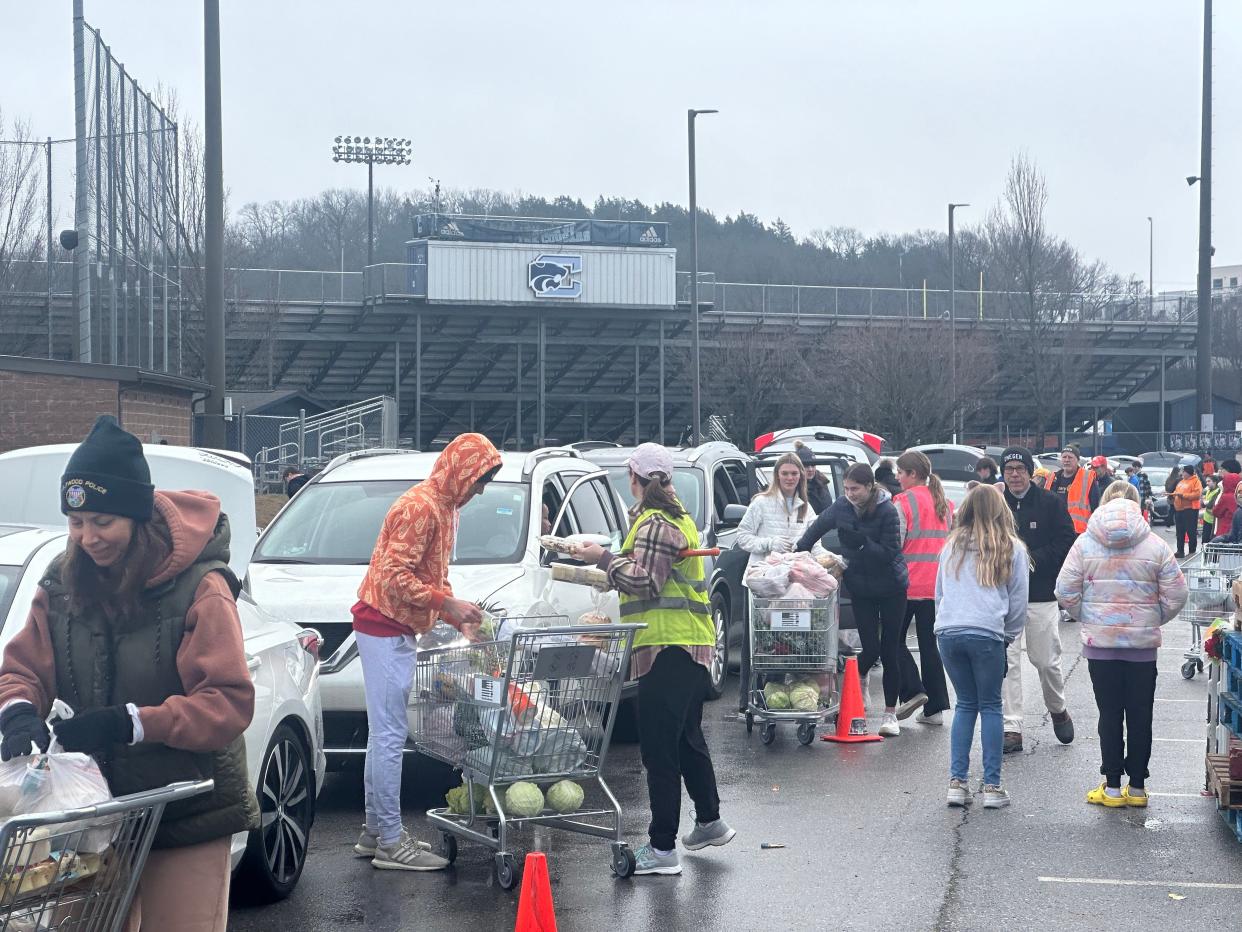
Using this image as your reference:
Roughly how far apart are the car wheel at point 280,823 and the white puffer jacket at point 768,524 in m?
5.57

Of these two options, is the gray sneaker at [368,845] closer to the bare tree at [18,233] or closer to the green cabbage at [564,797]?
the green cabbage at [564,797]

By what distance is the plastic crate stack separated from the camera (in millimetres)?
7820

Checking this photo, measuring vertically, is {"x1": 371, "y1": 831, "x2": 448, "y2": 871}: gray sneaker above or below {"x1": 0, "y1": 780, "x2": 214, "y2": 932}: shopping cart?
below

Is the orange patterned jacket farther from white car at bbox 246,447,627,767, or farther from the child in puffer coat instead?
the child in puffer coat

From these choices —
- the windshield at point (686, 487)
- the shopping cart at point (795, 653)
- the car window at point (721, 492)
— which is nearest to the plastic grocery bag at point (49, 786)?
the shopping cart at point (795, 653)

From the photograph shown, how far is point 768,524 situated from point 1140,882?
539 centimetres

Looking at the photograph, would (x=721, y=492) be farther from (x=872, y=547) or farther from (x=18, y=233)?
(x=18, y=233)

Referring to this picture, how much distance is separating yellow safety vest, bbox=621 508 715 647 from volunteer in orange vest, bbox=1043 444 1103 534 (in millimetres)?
12695

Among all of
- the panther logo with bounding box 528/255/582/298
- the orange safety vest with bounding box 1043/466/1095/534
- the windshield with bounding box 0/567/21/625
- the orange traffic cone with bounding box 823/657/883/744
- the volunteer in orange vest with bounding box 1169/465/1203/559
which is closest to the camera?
the windshield with bounding box 0/567/21/625

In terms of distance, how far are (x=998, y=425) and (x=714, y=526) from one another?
44.0 meters

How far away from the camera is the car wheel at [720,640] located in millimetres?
13281

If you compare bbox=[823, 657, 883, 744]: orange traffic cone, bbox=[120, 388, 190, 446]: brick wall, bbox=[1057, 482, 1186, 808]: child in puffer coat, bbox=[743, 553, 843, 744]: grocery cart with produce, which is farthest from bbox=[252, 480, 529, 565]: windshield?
bbox=[120, 388, 190, 446]: brick wall

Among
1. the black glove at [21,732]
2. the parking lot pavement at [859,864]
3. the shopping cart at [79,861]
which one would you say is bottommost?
the parking lot pavement at [859,864]

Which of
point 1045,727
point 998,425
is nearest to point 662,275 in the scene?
point 998,425
